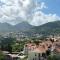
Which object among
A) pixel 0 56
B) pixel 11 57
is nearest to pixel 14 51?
pixel 11 57

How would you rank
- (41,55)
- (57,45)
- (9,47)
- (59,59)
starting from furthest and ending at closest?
(9,47) → (57,45) → (41,55) → (59,59)

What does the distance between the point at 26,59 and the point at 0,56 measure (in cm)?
948

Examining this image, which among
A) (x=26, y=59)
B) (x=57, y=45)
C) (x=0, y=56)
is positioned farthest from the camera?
(x=57, y=45)

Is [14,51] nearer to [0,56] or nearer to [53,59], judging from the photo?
[0,56]

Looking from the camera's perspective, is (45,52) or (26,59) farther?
(45,52)

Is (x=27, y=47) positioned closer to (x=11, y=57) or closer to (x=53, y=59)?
(x=11, y=57)

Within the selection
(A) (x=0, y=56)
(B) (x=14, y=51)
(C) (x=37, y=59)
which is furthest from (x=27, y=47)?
(A) (x=0, y=56)

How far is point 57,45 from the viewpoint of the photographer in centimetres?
8100

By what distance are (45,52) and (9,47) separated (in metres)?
28.8

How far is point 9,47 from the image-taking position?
103312 mm

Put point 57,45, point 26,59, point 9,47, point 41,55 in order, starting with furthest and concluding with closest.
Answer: point 9,47 → point 57,45 → point 41,55 → point 26,59

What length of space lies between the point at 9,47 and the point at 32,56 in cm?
3468

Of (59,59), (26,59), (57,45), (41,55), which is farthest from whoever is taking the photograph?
(57,45)

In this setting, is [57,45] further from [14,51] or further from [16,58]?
[14,51]
